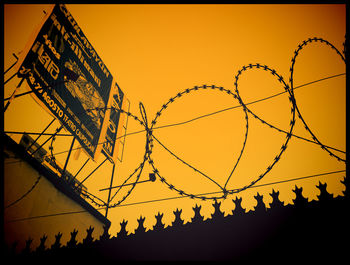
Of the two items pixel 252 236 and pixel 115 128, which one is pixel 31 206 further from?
pixel 252 236

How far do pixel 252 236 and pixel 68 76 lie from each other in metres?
6.25

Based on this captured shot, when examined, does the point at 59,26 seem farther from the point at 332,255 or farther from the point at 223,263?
the point at 332,255

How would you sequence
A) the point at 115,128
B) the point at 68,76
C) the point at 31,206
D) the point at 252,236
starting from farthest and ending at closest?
the point at 115,128
the point at 68,76
the point at 31,206
the point at 252,236

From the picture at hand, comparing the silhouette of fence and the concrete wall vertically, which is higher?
the concrete wall

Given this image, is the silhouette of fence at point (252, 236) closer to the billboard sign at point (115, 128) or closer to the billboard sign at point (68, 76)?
the billboard sign at point (68, 76)

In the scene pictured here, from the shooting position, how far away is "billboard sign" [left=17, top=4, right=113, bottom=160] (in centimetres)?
643

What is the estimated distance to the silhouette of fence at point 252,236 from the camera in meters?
2.27

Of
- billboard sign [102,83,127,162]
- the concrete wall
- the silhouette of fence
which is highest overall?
billboard sign [102,83,127,162]

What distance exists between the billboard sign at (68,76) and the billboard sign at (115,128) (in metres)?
0.67

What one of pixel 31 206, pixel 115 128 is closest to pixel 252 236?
pixel 31 206

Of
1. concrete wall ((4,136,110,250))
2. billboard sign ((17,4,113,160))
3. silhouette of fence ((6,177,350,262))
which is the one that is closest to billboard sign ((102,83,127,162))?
billboard sign ((17,4,113,160))

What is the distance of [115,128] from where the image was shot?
1021cm

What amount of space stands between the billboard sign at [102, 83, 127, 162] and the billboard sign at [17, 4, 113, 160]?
0.67 m

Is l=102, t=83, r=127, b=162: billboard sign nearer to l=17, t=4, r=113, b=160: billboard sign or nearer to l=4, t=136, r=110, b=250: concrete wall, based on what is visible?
l=17, t=4, r=113, b=160: billboard sign
